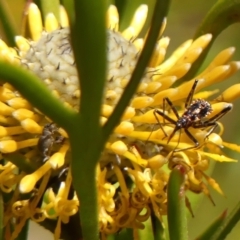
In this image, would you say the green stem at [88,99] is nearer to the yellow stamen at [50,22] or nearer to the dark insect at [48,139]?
the dark insect at [48,139]

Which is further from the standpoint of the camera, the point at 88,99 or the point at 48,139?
the point at 48,139

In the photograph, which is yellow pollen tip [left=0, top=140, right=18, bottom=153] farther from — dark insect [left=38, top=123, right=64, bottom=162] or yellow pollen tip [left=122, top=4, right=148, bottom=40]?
yellow pollen tip [left=122, top=4, right=148, bottom=40]

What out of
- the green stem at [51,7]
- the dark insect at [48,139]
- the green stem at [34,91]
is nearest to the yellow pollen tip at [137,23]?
the green stem at [51,7]

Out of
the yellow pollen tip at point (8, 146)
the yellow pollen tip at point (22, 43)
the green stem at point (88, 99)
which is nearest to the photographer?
the green stem at point (88, 99)

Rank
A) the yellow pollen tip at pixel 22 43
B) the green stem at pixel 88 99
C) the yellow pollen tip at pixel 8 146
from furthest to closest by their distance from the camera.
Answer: the yellow pollen tip at pixel 22 43 → the yellow pollen tip at pixel 8 146 → the green stem at pixel 88 99

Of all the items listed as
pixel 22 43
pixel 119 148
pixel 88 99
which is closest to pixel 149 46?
pixel 88 99

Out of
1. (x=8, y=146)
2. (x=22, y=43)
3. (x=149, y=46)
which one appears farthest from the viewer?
(x=22, y=43)

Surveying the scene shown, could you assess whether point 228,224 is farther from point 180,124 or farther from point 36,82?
point 36,82

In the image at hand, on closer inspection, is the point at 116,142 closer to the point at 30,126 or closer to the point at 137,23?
the point at 30,126
